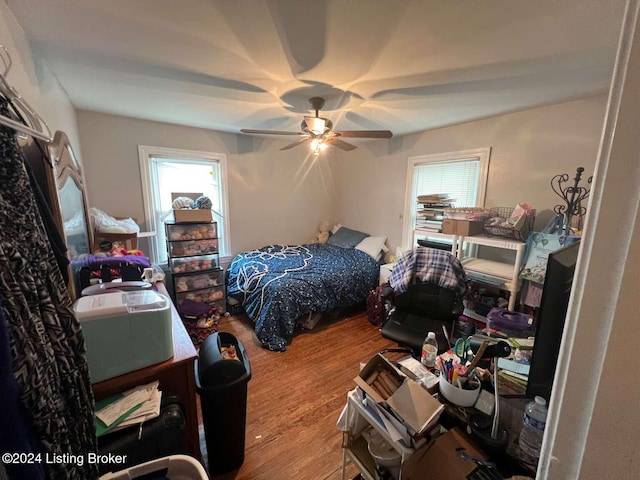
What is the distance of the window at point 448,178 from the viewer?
9.06 ft

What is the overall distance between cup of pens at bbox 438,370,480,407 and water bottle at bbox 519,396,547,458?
0.17 metres

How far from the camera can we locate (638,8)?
0.36m

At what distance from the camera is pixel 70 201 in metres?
1.38

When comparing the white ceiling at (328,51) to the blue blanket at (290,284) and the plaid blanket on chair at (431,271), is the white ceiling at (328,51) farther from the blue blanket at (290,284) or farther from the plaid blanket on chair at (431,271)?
the blue blanket at (290,284)

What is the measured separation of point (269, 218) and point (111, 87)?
91.1 inches

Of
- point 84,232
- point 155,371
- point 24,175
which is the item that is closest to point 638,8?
point 24,175

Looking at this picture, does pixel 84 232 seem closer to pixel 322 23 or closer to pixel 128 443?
pixel 128 443

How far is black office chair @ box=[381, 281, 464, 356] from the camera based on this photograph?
2055mm

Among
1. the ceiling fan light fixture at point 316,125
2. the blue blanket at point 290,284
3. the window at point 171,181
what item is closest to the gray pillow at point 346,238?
the blue blanket at point 290,284

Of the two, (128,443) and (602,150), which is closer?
(602,150)

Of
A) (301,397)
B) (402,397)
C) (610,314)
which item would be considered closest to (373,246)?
(301,397)

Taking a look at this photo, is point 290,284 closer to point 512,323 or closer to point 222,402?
point 222,402

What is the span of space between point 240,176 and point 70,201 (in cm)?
236

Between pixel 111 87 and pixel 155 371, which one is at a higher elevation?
pixel 111 87
